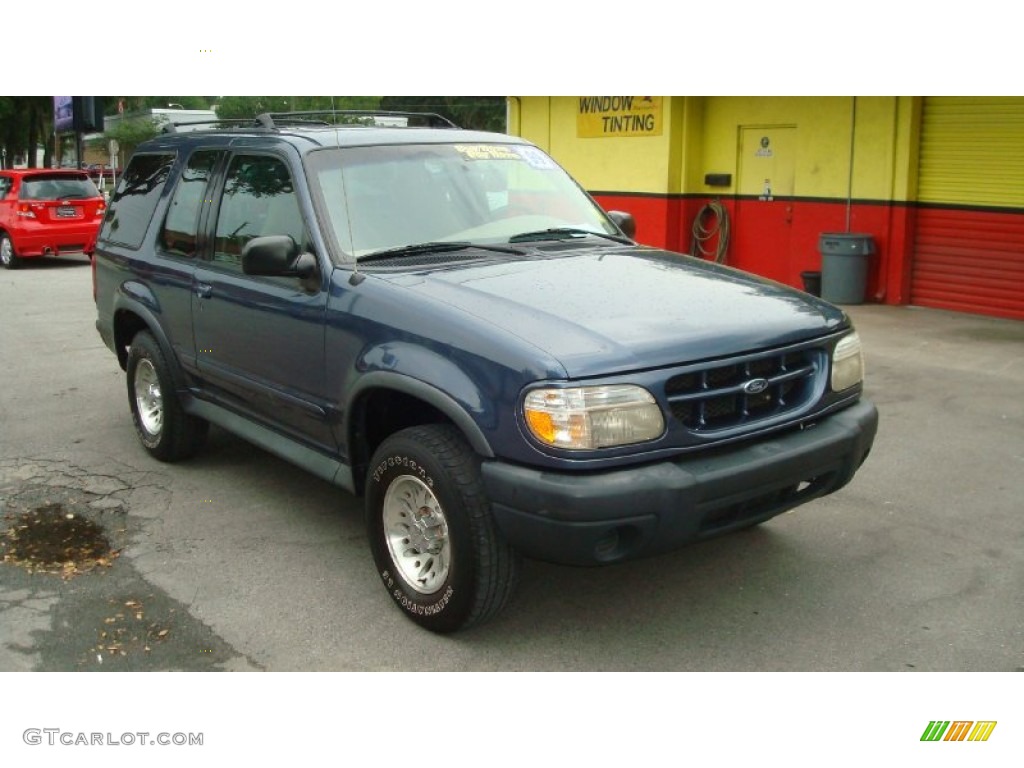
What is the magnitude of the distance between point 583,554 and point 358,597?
4.39 ft

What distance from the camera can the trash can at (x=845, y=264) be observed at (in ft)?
40.5

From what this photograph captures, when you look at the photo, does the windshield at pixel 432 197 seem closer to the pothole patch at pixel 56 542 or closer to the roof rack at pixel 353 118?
the roof rack at pixel 353 118

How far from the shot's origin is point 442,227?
485cm

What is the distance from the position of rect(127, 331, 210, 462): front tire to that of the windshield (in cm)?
185

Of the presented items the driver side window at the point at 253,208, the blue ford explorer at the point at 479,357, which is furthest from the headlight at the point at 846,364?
the driver side window at the point at 253,208

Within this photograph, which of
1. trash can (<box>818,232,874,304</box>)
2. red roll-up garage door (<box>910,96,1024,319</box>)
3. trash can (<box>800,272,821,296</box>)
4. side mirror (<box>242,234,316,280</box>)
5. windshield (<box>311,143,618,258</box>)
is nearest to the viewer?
side mirror (<box>242,234,316,280</box>)

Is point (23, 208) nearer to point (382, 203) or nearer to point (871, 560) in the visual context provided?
point (382, 203)

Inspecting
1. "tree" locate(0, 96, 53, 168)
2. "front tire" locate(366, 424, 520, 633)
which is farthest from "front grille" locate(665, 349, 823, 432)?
"tree" locate(0, 96, 53, 168)

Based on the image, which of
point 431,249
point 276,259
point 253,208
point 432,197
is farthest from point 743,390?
point 253,208

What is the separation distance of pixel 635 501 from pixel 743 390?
2.17 feet

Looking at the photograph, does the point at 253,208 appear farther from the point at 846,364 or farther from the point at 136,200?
the point at 846,364

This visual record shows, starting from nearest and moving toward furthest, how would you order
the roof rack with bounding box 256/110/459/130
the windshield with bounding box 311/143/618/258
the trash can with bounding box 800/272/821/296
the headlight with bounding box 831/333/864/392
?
the headlight with bounding box 831/333/864/392, the windshield with bounding box 311/143/618/258, the roof rack with bounding box 256/110/459/130, the trash can with bounding box 800/272/821/296

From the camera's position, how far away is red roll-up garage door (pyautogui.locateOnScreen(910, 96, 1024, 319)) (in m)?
11.4

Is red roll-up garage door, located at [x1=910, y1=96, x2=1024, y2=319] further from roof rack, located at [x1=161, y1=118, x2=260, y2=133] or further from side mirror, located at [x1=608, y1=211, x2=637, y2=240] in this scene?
roof rack, located at [x1=161, y1=118, x2=260, y2=133]
